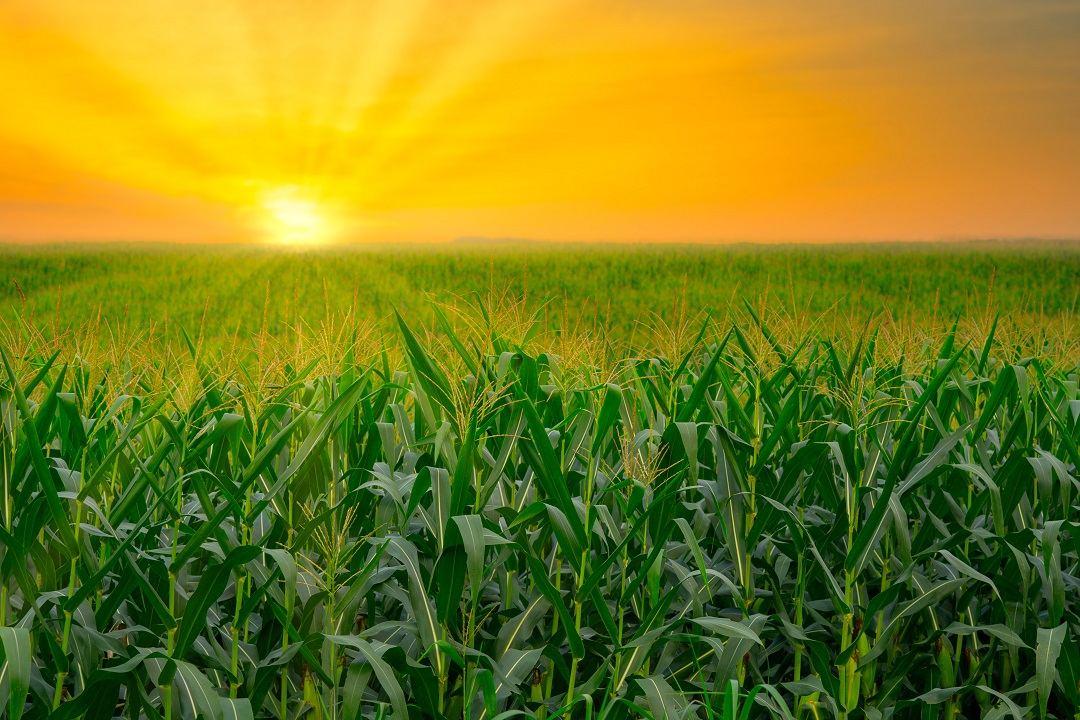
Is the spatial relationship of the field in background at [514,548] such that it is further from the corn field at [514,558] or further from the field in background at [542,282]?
the field in background at [542,282]

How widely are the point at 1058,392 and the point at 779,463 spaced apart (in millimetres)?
2111

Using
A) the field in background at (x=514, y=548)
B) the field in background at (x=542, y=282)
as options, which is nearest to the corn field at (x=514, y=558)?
the field in background at (x=514, y=548)

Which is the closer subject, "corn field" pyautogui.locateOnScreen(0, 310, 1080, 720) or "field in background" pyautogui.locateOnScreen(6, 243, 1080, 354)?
"corn field" pyautogui.locateOnScreen(0, 310, 1080, 720)

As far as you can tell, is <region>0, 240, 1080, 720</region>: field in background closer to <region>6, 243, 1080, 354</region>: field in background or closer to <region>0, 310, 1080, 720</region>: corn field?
<region>0, 310, 1080, 720</region>: corn field

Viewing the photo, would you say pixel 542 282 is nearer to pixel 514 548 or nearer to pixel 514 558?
pixel 514 558

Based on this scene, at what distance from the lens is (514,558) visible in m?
2.88

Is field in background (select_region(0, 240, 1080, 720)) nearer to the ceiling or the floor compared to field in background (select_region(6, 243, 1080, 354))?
nearer to the ceiling

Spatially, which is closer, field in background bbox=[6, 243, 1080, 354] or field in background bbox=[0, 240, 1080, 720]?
field in background bbox=[0, 240, 1080, 720]

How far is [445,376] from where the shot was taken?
280 cm

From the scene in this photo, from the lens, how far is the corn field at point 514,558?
8.47ft

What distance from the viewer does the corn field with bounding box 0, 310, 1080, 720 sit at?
2582mm

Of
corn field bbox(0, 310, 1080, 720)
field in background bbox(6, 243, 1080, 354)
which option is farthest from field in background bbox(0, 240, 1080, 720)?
field in background bbox(6, 243, 1080, 354)

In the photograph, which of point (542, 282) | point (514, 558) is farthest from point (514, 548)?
point (542, 282)

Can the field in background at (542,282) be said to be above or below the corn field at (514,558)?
below
